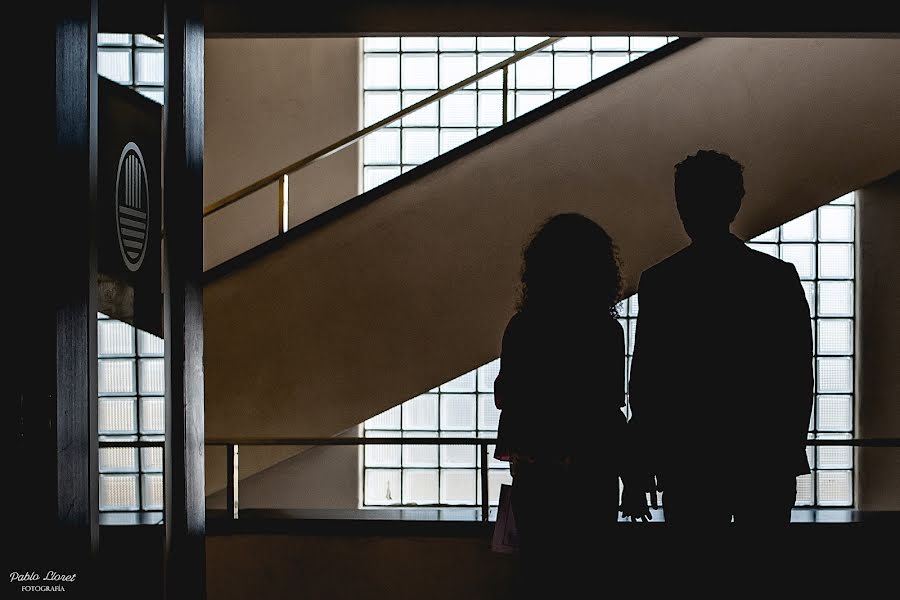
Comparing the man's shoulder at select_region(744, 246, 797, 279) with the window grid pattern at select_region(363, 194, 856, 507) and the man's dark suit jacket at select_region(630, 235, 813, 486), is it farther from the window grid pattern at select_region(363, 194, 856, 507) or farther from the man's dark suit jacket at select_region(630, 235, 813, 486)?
the window grid pattern at select_region(363, 194, 856, 507)

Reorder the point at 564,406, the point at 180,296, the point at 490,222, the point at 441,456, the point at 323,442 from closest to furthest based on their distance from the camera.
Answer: the point at 180,296, the point at 564,406, the point at 323,442, the point at 490,222, the point at 441,456

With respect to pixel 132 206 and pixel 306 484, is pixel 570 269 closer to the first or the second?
pixel 132 206

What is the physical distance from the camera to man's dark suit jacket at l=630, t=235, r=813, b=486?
188 cm

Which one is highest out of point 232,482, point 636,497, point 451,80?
point 451,80

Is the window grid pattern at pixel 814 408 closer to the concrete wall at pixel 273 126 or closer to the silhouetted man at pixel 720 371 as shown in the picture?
the concrete wall at pixel 273 126

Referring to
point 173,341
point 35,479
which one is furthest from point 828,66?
point 35,479

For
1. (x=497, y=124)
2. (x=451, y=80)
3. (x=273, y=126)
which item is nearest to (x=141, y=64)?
(x=273, y=126)

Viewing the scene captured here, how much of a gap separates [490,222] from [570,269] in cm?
199

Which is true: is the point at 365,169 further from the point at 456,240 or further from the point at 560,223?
the point at 560,223

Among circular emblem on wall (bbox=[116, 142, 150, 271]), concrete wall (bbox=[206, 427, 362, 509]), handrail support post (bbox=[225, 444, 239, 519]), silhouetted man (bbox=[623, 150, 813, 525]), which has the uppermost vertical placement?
circular emblem on wall (bbox=[116, 142, 150, 271])

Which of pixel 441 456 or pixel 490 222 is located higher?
pixel 490 222

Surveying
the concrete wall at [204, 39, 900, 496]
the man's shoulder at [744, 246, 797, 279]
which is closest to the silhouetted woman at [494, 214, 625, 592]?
the man's shoulder at [744, 246, 797, 279]

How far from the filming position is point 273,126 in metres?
6.95

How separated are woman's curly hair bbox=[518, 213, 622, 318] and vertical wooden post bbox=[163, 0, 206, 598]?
3.03ft
